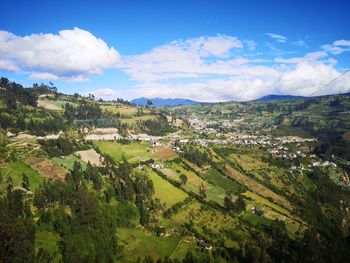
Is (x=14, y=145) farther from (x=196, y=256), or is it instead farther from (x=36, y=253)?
(x=196, y=256)

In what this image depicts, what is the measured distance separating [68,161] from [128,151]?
38.5 meters

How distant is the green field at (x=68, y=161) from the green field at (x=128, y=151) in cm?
1973

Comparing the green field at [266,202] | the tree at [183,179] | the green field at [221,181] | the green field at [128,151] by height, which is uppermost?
the green field at [128,151]

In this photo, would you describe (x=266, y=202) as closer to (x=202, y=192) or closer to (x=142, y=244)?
(x=202, y=192)

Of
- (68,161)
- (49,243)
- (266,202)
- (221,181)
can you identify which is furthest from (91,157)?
(266,202)

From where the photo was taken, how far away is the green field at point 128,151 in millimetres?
160850

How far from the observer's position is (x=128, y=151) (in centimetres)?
17012

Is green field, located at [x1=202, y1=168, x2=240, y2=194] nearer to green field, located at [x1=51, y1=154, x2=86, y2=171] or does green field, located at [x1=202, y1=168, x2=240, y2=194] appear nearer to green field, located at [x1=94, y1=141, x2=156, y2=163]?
green field, located at [x1=94, y1=141, x2=156, y2=163]

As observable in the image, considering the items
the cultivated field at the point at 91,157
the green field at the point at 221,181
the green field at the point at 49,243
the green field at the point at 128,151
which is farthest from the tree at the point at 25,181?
the green field at the point at 221,181

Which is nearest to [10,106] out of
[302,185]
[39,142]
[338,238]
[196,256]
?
[39,142]

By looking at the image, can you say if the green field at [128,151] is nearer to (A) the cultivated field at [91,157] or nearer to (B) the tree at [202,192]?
(A) the cultivated field at [91,157]

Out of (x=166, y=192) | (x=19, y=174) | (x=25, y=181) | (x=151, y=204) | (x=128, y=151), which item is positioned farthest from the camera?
(x=128, y=151)

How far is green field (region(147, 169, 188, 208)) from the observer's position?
124425mm

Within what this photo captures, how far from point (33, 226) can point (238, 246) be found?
57.3m
